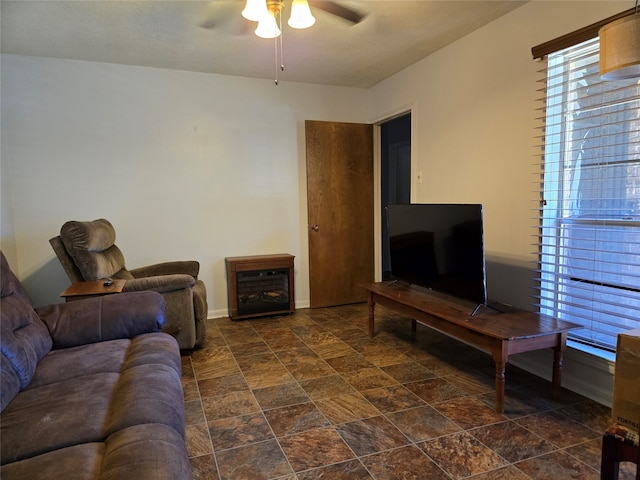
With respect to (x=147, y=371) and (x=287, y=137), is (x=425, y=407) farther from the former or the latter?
(x=287, y=137)

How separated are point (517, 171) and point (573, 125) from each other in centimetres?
44

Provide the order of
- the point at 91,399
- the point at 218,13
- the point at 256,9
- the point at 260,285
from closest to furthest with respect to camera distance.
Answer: the point at 91,399 < the point at 256,9 < the point at 218,13 < the point at 260,285

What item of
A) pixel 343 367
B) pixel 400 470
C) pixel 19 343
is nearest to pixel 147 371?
pixel 19 343

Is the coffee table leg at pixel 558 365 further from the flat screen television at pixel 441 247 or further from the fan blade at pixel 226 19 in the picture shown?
the fan blade at pixel 226 19

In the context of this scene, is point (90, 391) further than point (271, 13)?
No

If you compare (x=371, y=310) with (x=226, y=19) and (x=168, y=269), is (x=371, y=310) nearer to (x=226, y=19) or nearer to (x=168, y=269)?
(x=168, y=269)

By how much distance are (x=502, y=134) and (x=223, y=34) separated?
224cm

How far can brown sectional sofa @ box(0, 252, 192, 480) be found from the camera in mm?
1118

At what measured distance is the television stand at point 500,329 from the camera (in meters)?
2.13

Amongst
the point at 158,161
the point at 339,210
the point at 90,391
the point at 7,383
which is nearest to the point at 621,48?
the point at 90,391

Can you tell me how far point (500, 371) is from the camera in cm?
216

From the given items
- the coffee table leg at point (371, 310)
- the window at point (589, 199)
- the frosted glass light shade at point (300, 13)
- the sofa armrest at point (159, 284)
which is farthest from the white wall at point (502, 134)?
the sofa armrest at point (159, 284)

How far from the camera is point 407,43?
3.27 metres

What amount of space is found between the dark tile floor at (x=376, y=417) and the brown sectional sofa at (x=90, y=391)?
521mm
